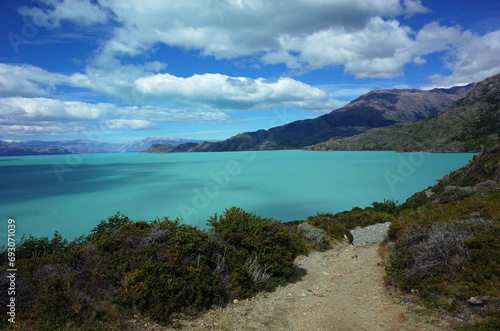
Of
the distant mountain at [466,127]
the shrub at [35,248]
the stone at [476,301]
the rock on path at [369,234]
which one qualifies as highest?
the distant mountain at [466,127]

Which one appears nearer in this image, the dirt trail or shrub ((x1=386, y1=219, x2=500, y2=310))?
the dirt trail

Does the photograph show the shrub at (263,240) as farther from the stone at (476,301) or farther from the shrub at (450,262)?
the stone at (476,301)

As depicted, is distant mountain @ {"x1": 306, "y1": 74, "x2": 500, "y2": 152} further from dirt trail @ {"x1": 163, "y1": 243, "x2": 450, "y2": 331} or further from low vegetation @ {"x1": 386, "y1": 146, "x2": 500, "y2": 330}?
dirt trail @ {"x1": 163, "y1": 243, "x2": 450, "y2": 331}

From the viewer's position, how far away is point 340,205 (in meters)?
35.0

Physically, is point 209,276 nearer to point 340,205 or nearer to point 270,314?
point 270,314

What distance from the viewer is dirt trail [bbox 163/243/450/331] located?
5.46 metres

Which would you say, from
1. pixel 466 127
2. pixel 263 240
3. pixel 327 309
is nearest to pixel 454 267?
pixel 327 309

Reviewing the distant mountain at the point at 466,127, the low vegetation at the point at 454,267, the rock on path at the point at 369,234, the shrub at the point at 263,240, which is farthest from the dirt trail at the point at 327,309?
the distant mountain at the point at 466,127

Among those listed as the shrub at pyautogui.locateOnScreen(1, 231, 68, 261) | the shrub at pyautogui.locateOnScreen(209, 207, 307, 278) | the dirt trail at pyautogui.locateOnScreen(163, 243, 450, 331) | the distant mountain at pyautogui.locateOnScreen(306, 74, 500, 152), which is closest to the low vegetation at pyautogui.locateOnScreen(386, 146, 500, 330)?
the dirt trail at pyautogui.locateOnScreen(163, 243, 450, 331)

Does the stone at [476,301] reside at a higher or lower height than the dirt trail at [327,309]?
higher

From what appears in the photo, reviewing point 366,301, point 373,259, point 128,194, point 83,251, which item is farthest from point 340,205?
point 128,194

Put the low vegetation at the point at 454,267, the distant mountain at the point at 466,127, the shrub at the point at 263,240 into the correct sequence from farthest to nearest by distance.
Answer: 1. the distant mountain at the point at 466,127
2. the shrub at the point at 263,240
3. the low vegetation at the point at 454,267

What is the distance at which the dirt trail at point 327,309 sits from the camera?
546 centimetres

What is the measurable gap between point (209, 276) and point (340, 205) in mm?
31431
